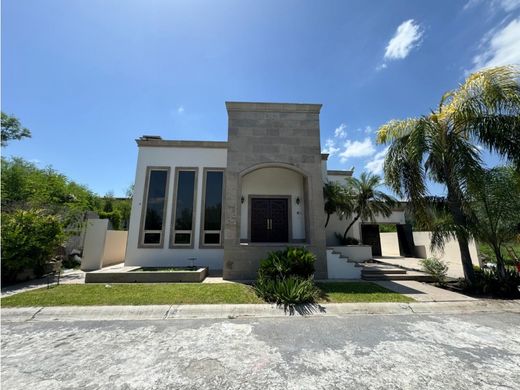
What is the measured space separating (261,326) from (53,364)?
11.9 feet

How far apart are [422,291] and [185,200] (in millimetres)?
11220

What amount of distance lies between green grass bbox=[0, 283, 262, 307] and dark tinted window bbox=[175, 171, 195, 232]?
4481mm

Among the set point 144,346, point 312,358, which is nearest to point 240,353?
point 312,358

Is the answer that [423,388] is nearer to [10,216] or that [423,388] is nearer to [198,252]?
[198,252]

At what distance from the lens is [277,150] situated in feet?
32.8

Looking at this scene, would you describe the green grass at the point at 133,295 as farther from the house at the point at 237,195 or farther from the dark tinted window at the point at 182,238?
the dark tinted window at the point at 182,238

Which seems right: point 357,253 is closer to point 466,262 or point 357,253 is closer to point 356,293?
point 466,262

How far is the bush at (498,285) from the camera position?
6.97 m

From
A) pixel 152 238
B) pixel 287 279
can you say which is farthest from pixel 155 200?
pixel 287 279

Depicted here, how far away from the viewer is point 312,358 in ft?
11.8

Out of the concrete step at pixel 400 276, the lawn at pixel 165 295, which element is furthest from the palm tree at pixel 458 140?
the lawn at pixel 165 295

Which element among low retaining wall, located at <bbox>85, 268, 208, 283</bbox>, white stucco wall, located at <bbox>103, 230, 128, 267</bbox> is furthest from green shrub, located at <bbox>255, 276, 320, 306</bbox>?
white stucco wall, located at <bbox>103, 230, 128, 267</bbox>

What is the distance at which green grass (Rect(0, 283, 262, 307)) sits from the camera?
6039mm

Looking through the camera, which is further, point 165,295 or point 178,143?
point 178,143
